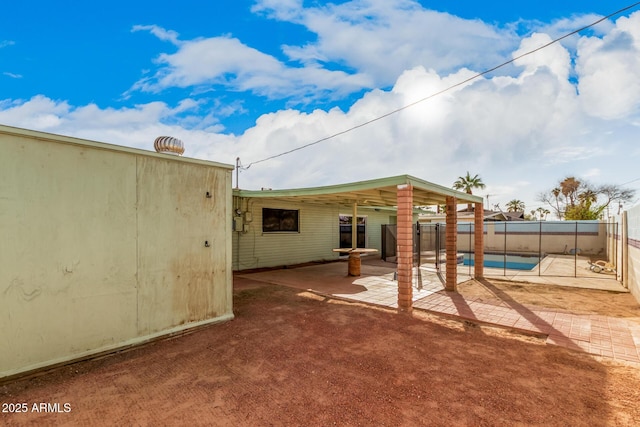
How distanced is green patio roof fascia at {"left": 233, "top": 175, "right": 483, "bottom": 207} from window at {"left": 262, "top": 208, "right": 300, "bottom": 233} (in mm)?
1643

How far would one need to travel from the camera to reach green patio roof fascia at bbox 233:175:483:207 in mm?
5219

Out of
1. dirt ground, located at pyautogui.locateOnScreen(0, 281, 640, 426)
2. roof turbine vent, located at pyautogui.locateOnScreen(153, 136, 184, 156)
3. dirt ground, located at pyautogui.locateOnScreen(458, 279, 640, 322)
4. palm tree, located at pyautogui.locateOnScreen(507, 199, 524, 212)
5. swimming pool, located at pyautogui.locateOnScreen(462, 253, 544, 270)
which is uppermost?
palm tree, located at pyautogui.locateOnScreen(507, 199, 524, 212)

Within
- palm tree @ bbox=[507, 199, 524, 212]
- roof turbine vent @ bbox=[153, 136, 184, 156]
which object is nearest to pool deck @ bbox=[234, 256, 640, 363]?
roof turbine vent @ bbox=[153, 136, 184, 156]

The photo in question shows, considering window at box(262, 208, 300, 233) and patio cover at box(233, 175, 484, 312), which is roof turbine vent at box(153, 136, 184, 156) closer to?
patio cover at box(233, 175, 484, 312)

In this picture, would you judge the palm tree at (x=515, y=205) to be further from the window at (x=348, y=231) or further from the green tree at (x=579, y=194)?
the window at (x=348, y=231)

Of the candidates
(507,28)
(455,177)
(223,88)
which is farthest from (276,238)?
(455,177)

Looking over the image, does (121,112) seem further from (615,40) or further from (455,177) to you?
(455,177)

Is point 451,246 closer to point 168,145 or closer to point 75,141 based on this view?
point 168,145

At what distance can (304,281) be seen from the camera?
8094 mm

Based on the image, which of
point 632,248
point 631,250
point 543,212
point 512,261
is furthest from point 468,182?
point 632,248

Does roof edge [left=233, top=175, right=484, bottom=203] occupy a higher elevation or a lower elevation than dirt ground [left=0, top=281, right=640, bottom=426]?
higher

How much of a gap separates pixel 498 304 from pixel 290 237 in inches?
292

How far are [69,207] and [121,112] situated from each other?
8.27 meters

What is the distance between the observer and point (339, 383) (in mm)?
2848
